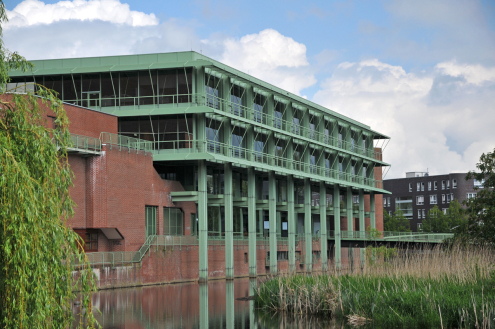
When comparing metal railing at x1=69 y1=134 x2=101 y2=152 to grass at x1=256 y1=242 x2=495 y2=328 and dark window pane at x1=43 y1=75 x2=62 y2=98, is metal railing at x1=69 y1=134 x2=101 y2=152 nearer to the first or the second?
dark window pane at x1=43 y1=75 x2=62 y2=98

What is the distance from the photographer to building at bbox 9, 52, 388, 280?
131 ft

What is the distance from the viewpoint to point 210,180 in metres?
50.2

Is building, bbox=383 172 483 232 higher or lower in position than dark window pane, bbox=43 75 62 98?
lower

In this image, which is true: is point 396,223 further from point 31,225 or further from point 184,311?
point 31,225

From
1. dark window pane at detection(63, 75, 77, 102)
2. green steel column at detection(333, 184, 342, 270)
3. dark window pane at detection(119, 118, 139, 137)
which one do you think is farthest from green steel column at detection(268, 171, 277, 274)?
dark window pane at detection(63, 75, 77, 102)

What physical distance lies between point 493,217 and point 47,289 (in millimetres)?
34776

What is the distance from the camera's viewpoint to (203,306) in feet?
A: 90.1

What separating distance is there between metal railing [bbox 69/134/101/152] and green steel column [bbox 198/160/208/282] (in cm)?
874

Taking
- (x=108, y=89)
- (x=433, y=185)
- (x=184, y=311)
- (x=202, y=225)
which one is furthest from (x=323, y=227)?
(x=433, y=185)

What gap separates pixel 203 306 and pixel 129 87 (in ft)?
76.3

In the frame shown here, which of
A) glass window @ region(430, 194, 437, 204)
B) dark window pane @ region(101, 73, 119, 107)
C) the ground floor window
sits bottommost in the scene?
the ground floor window

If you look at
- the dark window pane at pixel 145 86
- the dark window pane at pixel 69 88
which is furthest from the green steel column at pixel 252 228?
the dark window pane at pixel 69 88

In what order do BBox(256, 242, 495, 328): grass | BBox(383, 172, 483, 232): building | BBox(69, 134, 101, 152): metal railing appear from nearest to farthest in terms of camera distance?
BBox(256, 242, 495, 328): grass → BBox(69, 134, 101, 152): metal railing → BBox(383, 172, 483, 232): building

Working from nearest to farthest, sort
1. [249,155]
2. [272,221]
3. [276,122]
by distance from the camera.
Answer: [249,155], [272,221], [276,122]
